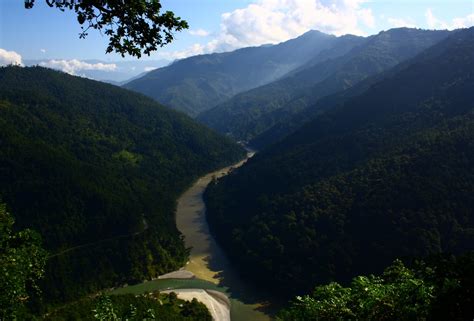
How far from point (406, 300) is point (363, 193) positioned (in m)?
82.3

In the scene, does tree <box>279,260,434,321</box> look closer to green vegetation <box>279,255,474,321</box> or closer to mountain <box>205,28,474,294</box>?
green vegetation <box>279,255,474,321</box>

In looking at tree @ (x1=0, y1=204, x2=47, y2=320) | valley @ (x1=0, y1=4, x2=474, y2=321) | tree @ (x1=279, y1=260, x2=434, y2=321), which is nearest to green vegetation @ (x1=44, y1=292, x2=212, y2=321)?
valley @ (x1=0, y1=4, x2=474, y2=321)

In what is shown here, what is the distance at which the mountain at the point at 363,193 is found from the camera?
8244cm

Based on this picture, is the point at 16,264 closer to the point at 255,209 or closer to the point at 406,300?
the point at 406,300

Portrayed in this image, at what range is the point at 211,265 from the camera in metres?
101

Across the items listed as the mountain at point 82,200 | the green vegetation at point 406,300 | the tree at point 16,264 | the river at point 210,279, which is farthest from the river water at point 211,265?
the tree at point 16,264

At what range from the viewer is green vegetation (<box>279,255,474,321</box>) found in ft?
51.6

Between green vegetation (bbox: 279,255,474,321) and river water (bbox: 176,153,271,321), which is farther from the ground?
green vegetation (bbox: 279,255,474,321)

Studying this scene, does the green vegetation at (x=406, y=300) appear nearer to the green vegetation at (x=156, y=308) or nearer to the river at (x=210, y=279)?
the green vegetation at (x=156, y=308)

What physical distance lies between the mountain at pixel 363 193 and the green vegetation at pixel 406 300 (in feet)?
195

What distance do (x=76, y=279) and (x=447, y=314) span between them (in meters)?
84.2

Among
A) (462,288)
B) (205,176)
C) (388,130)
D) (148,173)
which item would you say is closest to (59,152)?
(148,173)

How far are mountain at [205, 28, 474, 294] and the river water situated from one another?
9.66 feet

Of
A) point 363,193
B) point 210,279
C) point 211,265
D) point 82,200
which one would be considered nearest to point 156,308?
point 210,279
